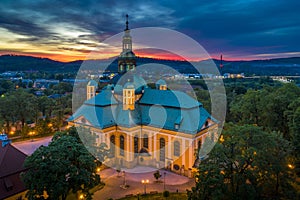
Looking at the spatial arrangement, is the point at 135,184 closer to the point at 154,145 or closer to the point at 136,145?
the point at 136,145

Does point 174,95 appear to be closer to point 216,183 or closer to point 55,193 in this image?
point 216,183

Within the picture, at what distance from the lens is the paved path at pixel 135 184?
26875 mm

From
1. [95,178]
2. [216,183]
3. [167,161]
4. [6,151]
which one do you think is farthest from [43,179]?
[167,161]

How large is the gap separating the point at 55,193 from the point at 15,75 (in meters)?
159

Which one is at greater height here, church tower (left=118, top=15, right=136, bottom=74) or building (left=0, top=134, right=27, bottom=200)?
church tower (left=118, top=15, right=136, bottom=74)

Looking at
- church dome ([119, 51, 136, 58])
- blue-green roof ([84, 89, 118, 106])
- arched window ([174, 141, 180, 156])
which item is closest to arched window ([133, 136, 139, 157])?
arched window ([174, 141, 180, 156])

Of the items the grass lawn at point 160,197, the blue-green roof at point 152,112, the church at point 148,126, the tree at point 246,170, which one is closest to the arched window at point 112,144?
the church at point 148,126

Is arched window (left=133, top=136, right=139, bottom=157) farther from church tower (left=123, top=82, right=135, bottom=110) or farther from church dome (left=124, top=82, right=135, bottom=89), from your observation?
church dome (left=124, top=82, right=135, bottom=89)

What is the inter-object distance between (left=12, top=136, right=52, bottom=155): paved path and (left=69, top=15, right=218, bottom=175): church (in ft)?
31.4

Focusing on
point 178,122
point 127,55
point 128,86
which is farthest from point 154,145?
point 127,55

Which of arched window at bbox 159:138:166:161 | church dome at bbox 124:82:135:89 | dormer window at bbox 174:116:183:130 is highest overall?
church dome at bbox 124:82:135:89

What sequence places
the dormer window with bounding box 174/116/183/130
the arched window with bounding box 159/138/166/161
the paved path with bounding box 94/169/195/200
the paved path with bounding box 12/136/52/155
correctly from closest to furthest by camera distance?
the paved path with bounding box 94/169/195/200 < the dormer window with bounding box 174/116/183/130 < the arched window with bounding box 159/138/166/161 < the paved path with bounding box 12/136/52/155

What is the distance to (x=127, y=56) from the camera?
129 ft

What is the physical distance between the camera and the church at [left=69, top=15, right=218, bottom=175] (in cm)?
3141
